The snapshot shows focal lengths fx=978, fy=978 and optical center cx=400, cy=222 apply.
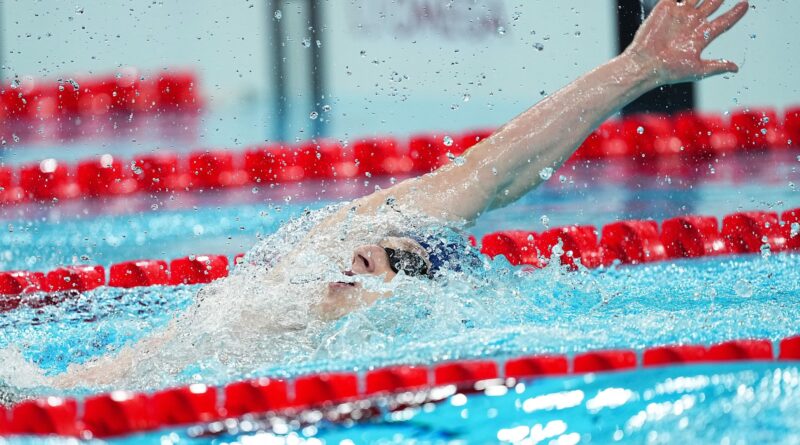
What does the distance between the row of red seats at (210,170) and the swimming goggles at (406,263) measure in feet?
10.3

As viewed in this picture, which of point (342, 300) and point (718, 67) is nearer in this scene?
point (342, 300)

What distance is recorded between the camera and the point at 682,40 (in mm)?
2258

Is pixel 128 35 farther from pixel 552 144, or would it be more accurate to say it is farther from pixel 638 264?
pixel 552 144

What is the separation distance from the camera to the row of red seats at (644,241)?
345 centimetres

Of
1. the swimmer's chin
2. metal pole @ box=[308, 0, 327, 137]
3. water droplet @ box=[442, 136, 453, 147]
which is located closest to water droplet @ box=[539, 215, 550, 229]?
water droplet @ box=[442, 136, 453, 147]

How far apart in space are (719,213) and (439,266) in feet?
8.81

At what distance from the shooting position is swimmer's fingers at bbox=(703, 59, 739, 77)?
2.22 metres

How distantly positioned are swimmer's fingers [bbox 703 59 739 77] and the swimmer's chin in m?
0.91

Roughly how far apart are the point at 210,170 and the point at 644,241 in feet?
8.69

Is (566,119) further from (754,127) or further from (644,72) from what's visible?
(754,127)

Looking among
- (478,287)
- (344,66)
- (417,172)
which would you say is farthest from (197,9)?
(478,287)

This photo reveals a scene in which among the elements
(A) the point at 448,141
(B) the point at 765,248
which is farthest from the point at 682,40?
(A) the point at 448,141

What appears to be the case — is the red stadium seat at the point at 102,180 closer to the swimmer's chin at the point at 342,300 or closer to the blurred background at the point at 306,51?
the blurred background at the point at 306,51

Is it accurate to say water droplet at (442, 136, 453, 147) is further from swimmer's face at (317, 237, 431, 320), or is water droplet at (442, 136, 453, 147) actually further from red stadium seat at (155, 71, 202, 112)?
red stadium seat at (155, 71, 202, 112)
